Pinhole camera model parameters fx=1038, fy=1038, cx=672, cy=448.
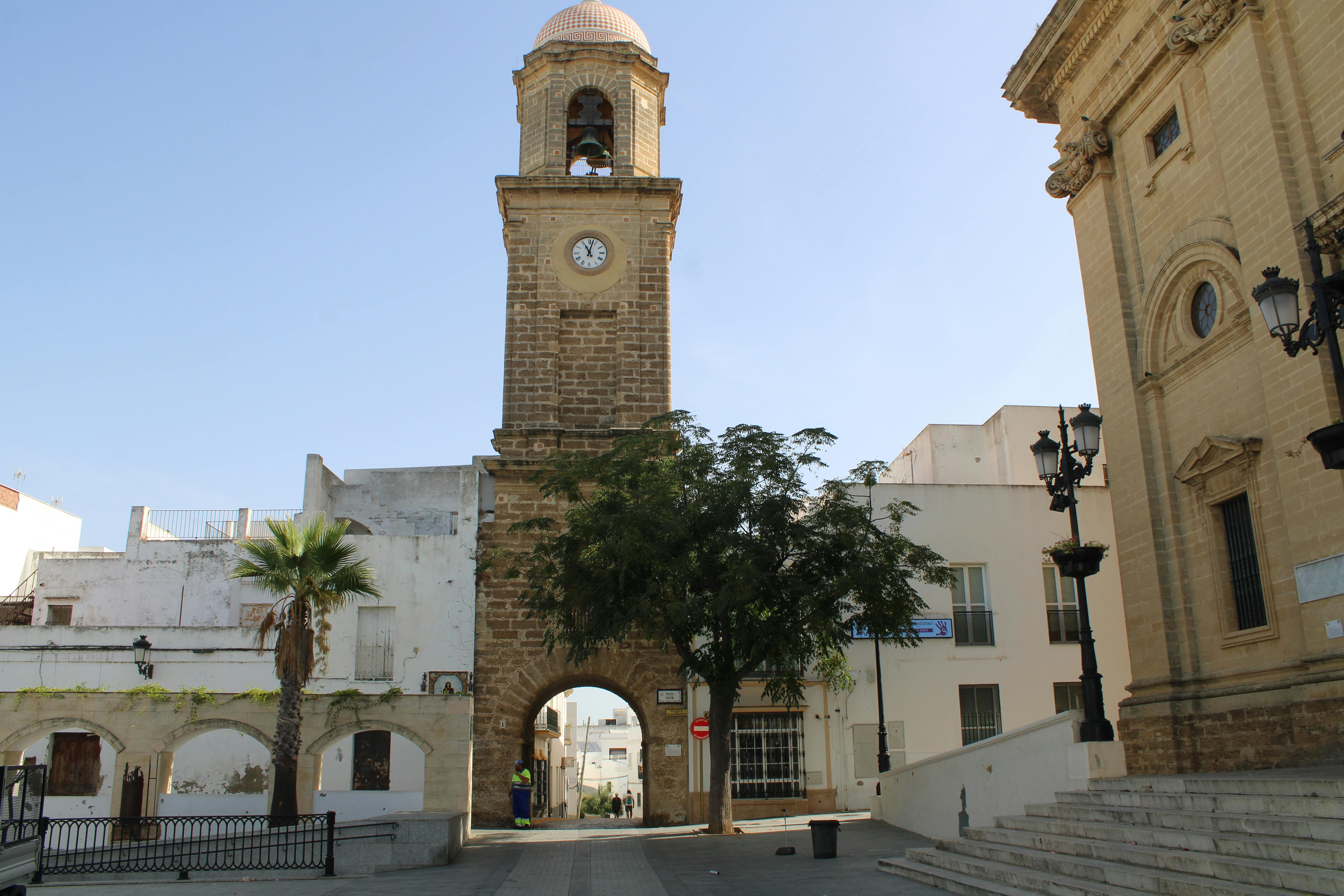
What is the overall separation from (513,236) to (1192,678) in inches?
686

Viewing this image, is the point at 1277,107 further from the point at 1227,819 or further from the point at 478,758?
the point at 478,758

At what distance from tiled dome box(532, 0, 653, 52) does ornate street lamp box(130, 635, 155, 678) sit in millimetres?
16703

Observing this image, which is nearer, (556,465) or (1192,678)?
(1192,678)

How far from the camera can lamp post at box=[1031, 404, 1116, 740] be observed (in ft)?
39.8

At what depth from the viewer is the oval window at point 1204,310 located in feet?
43.9

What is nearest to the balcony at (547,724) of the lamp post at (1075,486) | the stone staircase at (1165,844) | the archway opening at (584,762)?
the archway opening at (584,762)

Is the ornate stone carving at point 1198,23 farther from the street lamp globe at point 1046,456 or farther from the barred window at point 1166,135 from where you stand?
the street lamp globe at point 1046,456

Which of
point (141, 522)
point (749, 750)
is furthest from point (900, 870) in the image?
point (141, 522)

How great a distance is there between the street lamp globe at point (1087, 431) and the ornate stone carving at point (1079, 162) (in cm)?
497

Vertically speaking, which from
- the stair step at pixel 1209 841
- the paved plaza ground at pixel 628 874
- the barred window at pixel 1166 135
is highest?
the barred window at pixel 1166 135

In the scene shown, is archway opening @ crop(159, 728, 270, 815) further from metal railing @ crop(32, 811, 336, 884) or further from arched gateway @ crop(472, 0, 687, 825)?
metal railing @ crop(32, 811, 336, 884)

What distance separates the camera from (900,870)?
11.8 meters

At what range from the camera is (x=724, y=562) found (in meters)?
17.3

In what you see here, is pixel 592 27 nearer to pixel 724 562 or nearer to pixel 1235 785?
pixel 724 562
